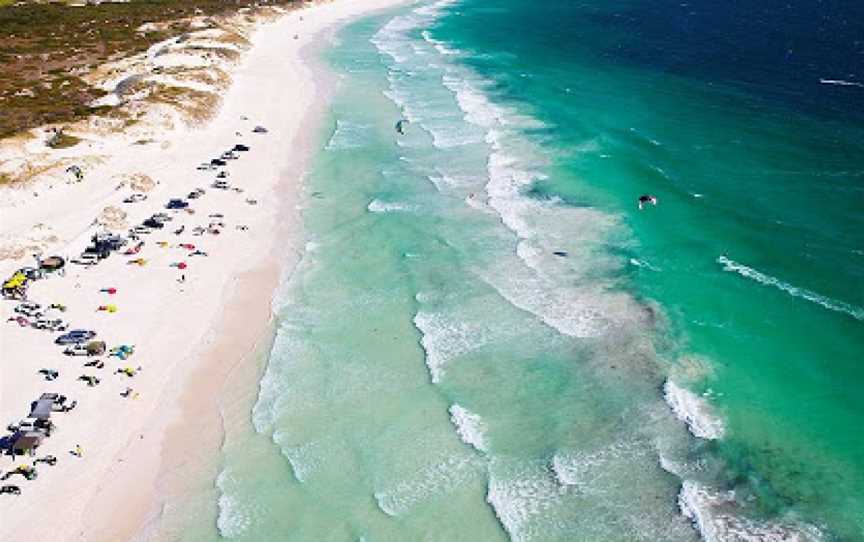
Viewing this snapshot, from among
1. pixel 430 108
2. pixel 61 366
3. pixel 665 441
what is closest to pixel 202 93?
pixel 430 108

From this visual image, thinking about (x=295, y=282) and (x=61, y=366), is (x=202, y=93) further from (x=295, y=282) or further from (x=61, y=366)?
(x=61, y=366)

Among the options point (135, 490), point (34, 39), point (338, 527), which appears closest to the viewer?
point (338, 527)

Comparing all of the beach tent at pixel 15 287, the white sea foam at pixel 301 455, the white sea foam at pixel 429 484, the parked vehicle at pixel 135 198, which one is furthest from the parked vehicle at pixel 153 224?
the white sea foam at pixel 429 484

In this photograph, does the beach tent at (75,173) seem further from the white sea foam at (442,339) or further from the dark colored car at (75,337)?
the white sea foam at (442,339)

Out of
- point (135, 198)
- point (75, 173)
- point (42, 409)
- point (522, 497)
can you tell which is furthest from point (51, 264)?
point (522, 497)

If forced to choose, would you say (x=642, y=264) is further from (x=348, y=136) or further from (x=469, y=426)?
(x=348, y=136)

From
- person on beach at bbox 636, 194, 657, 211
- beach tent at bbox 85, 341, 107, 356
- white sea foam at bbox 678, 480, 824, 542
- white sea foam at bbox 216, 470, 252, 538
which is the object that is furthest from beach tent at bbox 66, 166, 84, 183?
white sea foam at bbox 678, 480, 824, 542
